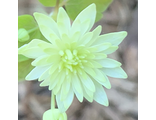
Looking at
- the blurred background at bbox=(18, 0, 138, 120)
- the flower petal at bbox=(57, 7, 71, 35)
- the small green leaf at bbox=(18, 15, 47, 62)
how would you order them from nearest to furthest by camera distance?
1. the flower petal at bbox=(57, 7, 71, 35)
2. the small green leaf at bbox=(18, 15, 47, 62)
3. the blurred background at bbox=(18, 0, 138, 120)

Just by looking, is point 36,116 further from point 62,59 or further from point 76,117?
point 62,59

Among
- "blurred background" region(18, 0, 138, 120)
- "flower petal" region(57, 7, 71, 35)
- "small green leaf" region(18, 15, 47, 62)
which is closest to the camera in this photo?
"flower petal" region(57, 7, 71, 35)

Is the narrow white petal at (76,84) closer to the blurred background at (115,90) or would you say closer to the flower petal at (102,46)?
the flower petal at (102,46)

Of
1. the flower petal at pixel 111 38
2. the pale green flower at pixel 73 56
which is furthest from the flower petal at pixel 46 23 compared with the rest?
the flower petal at pixel 111 38

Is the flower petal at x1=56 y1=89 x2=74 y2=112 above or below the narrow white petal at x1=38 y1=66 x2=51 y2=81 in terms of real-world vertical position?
below

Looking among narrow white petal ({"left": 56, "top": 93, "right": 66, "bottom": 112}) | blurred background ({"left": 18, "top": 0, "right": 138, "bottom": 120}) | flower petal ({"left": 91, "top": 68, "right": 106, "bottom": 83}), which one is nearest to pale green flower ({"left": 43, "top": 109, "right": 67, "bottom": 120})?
narrow white petal ({"left": 56, "top": 93, "right": 66, "bottom": 112})

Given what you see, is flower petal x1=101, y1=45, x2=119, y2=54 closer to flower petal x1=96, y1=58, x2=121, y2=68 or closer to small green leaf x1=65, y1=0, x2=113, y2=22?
flower petal x1=96, y1=58, x2=121, y2=68

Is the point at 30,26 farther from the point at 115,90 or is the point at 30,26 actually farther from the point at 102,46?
the point at 115,90

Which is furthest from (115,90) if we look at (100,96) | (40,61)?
(40,61)
